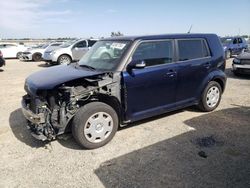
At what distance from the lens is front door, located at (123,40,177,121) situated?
15.8ft

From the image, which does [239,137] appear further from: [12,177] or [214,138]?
[12,177]

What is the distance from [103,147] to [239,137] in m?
2.44

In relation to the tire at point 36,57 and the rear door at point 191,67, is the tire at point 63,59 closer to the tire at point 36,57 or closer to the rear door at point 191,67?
the tire at point 36,57

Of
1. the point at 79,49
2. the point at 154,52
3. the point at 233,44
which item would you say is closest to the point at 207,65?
the point at 154,52

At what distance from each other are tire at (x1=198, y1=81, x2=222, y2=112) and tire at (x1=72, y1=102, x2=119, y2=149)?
2.41 metres

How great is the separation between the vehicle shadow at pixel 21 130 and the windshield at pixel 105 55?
5.60ft

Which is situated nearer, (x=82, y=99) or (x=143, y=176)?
(x=143, y=176)

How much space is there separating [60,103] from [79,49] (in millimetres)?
12832

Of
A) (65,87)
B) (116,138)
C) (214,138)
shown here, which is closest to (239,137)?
(214,138)

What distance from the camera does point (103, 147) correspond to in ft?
15.0

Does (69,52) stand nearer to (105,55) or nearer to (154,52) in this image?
(105,55)

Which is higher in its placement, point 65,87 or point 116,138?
point 65,87

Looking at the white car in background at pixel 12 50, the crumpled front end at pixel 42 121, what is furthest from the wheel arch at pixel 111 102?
the white car in background at pixel 12 50

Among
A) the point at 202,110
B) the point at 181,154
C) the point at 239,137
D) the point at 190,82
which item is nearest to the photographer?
the point at 181,154
